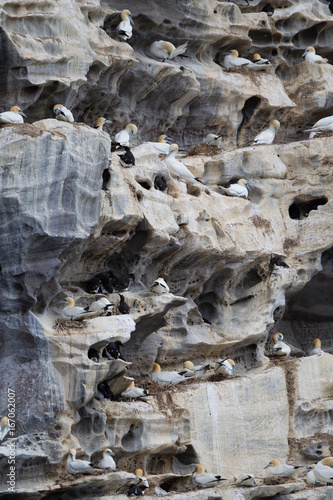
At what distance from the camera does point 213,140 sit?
86.0ft

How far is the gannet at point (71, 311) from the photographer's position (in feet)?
60.6

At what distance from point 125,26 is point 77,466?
10.3 meters

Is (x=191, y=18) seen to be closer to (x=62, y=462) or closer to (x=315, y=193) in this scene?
(x=315, y=193)

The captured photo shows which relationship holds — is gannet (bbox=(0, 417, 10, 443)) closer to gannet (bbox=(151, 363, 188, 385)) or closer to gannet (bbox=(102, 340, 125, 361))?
gannet (bbox=(102, 340, 125, 361))

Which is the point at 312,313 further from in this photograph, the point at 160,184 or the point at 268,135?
the point at 160,184

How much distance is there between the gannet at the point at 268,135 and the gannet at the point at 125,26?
4386mm

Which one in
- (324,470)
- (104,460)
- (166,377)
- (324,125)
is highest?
(324,125)

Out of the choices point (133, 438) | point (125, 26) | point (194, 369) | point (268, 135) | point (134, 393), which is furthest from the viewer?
point (268, 135)

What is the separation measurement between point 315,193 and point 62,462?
11104mm

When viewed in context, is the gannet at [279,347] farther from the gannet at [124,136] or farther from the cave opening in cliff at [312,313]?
the gannet at [124,136]

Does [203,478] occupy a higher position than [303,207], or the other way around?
[303,207]

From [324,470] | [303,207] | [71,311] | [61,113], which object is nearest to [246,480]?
[324,470]

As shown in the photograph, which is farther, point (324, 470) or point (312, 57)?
point (312, 57)

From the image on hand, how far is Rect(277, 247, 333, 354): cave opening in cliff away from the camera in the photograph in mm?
26750
